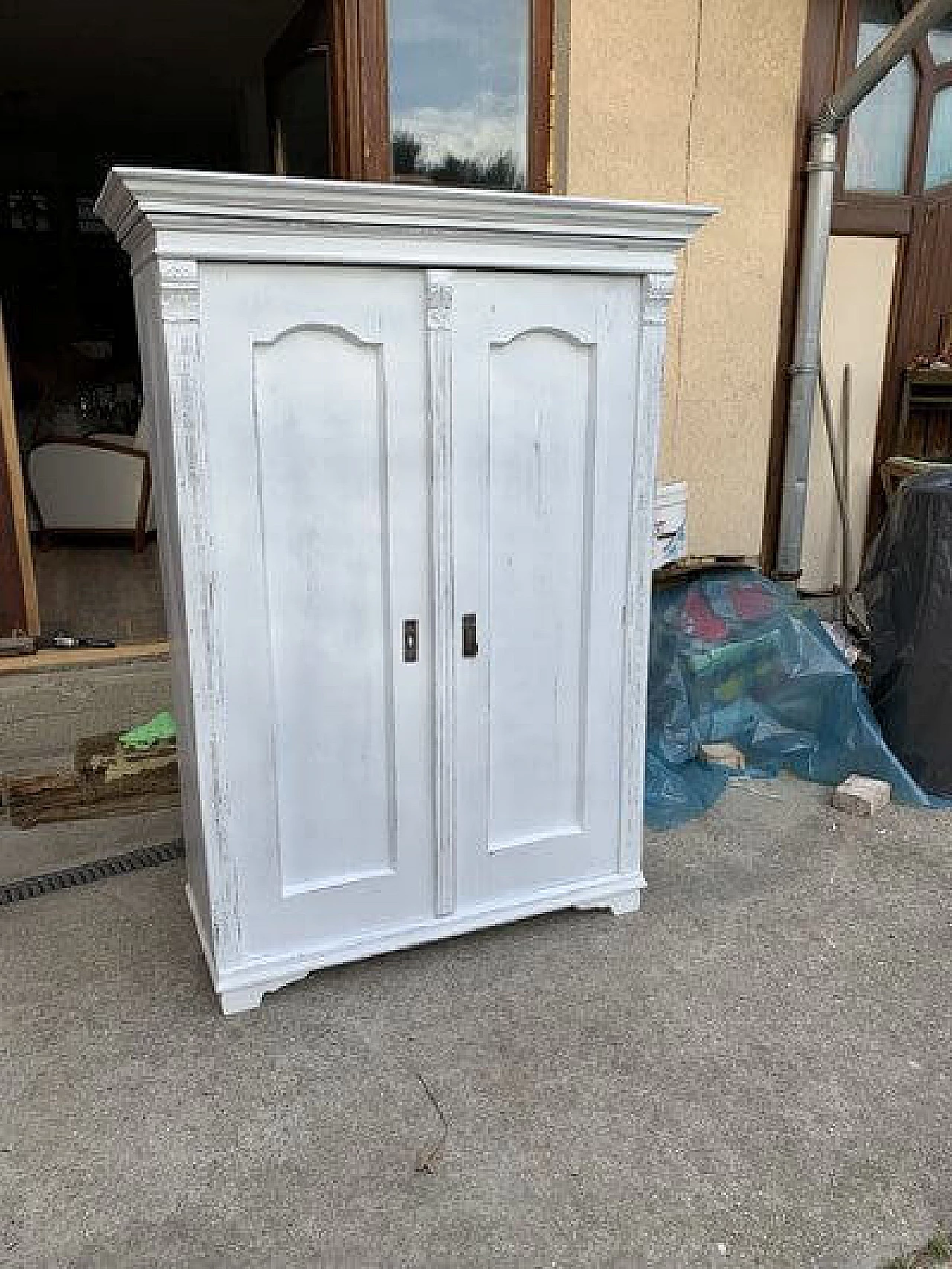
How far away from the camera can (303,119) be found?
359 cm

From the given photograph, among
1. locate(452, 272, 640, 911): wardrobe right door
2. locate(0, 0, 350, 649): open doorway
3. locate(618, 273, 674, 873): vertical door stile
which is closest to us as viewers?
locate(452, 272, 640, 911): wardrobe right door

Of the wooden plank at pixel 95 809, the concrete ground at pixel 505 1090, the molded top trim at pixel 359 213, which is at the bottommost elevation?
the concrete ground at pixel 505 1090

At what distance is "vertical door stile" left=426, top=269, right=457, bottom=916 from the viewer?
6.59 ft

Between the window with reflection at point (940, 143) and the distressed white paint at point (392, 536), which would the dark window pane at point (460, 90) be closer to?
the distressed white paint at point (392, 536)

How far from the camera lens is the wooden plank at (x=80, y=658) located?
327cm

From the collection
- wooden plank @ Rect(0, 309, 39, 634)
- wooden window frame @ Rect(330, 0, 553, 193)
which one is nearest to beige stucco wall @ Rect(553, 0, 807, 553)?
wooden window frame @ Rect(330, 0, 553, 193)

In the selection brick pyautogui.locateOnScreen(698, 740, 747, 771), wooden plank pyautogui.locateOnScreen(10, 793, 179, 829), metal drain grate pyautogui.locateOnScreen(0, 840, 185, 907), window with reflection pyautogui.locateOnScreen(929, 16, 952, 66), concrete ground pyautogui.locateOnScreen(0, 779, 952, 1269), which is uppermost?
window with reflection pyautogui.locateOnScreen(929, 16, 952, 66)

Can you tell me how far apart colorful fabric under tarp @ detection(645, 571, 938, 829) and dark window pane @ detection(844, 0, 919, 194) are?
6.71 feet

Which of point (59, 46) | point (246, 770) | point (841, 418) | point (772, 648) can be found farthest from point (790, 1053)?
point (59, 46)

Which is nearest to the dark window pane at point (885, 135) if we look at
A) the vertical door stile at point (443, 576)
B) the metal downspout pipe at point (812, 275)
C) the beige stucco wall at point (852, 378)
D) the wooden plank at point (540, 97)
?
the beige stucco wall at point (852, 378)

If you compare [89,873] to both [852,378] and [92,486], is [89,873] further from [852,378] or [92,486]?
[852,378]

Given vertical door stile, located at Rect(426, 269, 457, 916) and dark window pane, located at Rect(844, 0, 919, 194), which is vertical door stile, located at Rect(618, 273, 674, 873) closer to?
vertical door stile, located at Rect(426, 269, 457, 916)

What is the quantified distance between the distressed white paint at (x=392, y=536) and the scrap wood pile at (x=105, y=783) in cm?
74

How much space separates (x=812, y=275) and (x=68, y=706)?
3.30 metres
